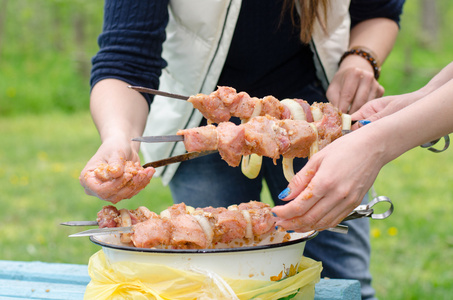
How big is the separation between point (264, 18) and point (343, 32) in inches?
15.8

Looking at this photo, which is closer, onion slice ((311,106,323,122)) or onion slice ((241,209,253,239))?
onion slice ((241,209,253,239))

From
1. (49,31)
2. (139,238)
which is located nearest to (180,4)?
(139,238)

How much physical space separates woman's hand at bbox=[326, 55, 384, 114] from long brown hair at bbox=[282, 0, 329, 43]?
0.22 m

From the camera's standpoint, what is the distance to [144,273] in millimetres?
1566

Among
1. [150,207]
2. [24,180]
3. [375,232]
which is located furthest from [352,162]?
[24,180]

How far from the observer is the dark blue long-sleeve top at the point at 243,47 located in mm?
2207

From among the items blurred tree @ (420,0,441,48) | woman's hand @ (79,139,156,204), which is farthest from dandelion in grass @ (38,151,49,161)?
blurred tree @ (420,0,441,48)

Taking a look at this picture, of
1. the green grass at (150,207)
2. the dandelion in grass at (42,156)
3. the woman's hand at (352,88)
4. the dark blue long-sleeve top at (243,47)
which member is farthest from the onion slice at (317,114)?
the dandelion in grass at (42,156)

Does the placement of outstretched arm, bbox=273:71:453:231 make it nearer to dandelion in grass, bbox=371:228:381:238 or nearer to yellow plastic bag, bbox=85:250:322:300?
yellow plastic bag, bbox=85:250:322:300

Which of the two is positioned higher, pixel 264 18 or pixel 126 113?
pixel 264 18

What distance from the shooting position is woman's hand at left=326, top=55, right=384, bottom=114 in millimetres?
2328

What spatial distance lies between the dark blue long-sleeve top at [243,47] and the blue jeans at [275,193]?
19 centimetres

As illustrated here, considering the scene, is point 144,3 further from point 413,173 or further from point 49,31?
point 49,31

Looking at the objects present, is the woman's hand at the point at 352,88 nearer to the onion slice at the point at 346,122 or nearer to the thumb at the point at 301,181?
the onion slice at the point at 346,122
